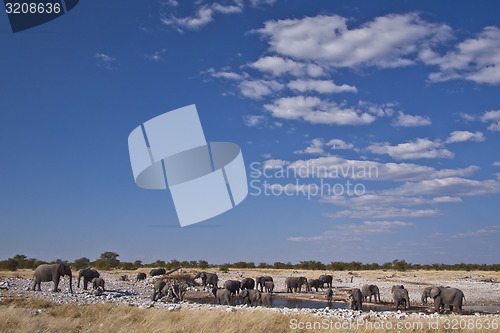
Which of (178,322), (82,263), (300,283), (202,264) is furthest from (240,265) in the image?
(178,322)

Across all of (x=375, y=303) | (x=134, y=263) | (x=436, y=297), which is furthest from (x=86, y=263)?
(x=436, y=297)

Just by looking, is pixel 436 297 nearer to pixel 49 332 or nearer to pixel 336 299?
pixel 336 299

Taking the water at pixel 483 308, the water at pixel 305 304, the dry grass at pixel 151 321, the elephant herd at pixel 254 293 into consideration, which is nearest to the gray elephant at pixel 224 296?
the elephant herd at pixel 254 293

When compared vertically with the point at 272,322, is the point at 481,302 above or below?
below

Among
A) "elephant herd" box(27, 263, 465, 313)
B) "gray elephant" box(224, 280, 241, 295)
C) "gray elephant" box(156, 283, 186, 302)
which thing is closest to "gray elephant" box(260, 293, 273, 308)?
"elephant herd" box(27, 263, 465, 313)

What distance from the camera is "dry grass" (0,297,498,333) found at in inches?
530

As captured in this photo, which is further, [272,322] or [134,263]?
[134,263]

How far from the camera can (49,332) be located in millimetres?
12734

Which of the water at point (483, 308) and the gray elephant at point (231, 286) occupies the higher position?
the gray elephant at point (231, 286)

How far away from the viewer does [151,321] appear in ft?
48.4

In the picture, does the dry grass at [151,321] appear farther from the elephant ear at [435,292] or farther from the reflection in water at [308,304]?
the reflection in water at [308,304]

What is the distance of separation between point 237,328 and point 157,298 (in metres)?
14.3

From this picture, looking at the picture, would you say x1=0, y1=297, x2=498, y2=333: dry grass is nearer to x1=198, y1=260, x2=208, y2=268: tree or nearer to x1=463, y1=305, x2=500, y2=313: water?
x1=463, y1=305, x2=500, y2=313: water

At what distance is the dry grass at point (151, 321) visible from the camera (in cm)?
1345
